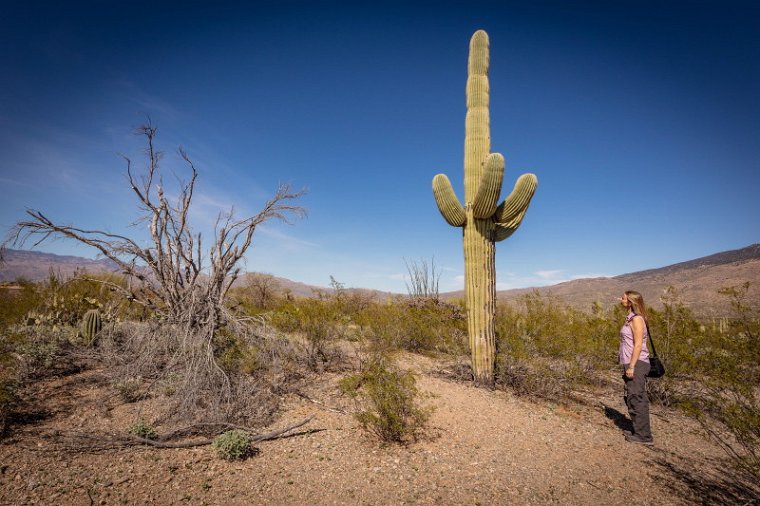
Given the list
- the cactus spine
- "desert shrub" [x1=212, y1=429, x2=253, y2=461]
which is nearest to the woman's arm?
"desert shrub" [x1=212, y1=429, x2=253, y2=461]

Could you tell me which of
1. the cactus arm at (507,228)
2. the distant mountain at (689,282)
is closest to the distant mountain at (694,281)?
the distant mountain at (689,282)

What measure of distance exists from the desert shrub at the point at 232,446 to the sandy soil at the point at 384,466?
8cm

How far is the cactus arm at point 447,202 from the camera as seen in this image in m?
6.11

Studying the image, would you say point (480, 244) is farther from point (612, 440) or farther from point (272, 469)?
point (272, 469)

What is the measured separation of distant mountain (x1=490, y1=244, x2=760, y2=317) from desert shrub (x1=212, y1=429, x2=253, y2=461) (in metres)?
19.0

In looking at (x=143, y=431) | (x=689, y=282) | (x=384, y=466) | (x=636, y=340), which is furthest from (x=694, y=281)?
(x=143, y=431)

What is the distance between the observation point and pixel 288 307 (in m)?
7.21

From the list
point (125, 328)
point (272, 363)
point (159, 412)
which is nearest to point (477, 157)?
point (272, 363)

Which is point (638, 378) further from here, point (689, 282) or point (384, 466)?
point (689, 282)

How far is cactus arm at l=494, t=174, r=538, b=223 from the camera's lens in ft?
18.8

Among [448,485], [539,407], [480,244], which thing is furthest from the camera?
[480,244]

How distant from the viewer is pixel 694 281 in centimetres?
3048

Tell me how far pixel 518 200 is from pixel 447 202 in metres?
1.20

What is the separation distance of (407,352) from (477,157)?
4.89 metres
